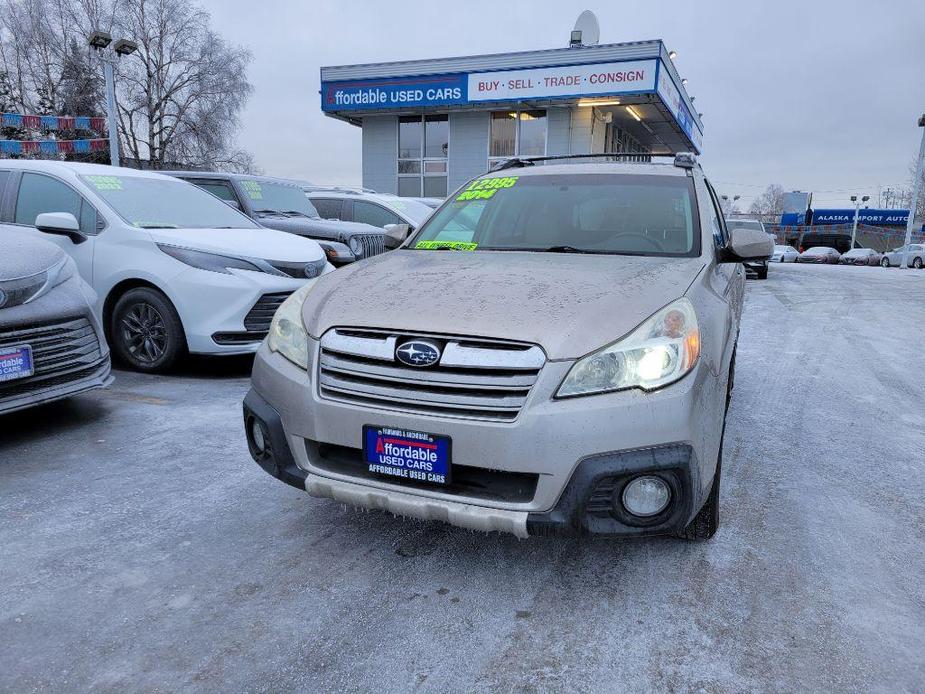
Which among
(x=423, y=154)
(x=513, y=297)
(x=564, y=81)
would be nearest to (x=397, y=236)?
(x=513, y=297)

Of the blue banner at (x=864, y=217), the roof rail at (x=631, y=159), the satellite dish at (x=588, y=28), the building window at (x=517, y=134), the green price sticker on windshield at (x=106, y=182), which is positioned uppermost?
the satellite dish at (x=588, y=28)

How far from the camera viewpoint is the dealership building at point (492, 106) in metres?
20.7

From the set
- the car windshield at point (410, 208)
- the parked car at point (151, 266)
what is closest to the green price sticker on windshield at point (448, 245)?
the parked car at point (151, 266)

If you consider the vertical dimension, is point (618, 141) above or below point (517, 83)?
below

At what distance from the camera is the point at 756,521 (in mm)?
2887

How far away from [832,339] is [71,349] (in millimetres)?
7678

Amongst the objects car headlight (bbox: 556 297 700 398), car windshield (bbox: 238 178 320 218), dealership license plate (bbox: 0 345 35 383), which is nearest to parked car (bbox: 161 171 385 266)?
car windshield (bbox: 238 178 320 218)

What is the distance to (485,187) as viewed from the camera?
3.94m

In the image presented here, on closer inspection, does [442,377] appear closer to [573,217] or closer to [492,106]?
[573,217]

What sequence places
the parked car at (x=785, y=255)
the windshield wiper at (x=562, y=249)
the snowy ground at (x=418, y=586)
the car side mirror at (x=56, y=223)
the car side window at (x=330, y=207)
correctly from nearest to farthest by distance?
the snowy ground at (x=418, y=586) < the windshield wiper at (x=562, y=249) < the car side mirror at (x=56, y=223) < the car side window at (x=330, y=207) < the parked car at (x=785, y=255)

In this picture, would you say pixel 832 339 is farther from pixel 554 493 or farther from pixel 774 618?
pixel 554 493

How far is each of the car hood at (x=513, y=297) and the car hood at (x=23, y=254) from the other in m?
1.98

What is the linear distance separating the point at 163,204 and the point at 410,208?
577 centimetres

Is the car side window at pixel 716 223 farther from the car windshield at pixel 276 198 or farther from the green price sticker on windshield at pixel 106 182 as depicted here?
the car windshield at pixel 276 198
